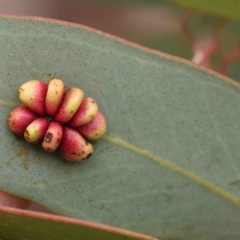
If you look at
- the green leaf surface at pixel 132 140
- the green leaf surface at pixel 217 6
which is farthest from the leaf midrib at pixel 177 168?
the green leaf surface at pixel 217 6

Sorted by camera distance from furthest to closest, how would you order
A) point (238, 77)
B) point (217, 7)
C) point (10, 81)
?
point (238, 77)
point (217, 7)
point (10, 81)

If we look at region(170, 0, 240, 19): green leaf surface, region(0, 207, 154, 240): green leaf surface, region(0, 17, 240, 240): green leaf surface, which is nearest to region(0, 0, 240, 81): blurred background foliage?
region(170, 0, 240, 19): green leaf surface

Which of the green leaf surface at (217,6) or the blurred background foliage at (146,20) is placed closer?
the green leaf surface at (217,6)

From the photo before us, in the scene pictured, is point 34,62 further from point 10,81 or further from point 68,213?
point 68,213

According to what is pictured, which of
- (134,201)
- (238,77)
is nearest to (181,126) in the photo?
(134,201)

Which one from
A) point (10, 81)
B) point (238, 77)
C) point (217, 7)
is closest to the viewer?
point (10, 81)

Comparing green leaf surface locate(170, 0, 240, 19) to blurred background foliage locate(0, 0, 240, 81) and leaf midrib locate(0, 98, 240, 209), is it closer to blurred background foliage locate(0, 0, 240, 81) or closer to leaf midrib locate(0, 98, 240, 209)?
blurred background foliage locate(0, 0, 240, 81)

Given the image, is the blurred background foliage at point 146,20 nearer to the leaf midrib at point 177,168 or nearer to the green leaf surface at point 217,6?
the green leaf surface at point 217,6
